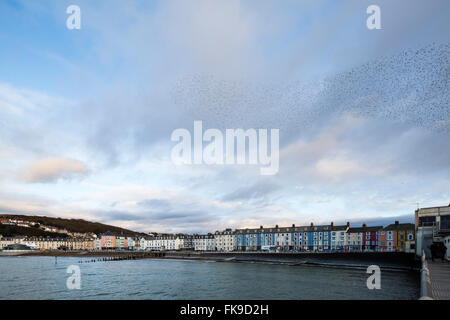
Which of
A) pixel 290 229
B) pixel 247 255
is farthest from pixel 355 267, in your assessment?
pixel 290 229

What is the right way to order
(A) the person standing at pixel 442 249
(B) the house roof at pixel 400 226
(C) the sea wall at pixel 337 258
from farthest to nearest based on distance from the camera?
(B) the house roof at pixel 400 226
(C) the sea wall at pixel 337 258
(A) the person standing at pixel 442 249

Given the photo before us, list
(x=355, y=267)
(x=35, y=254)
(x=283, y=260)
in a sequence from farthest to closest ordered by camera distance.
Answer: (x=35, y=254) → (x=283, y=260) → (x=355, y=267)

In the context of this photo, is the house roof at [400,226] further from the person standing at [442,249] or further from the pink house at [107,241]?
the pink house at [107,241]

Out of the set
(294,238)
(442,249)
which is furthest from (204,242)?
(442,249)

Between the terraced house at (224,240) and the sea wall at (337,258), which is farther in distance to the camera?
the terraced house at (224,240)

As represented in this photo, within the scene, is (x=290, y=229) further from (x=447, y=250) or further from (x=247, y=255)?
(x=447, y=250)

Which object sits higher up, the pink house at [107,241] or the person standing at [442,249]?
the person standing at [442,249]

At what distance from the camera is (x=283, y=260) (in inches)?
3361

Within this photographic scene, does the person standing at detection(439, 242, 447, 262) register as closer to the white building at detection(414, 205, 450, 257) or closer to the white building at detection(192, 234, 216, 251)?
the white building at detection(414, 205, 450, 257)

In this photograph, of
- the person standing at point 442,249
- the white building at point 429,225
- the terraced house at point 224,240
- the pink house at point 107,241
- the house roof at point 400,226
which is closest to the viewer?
the person standing at point 442,249

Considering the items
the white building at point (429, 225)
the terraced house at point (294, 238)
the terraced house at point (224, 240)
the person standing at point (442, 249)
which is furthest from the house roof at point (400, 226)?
the terraced house at point (224, 240)

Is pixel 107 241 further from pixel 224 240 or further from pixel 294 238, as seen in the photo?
pixel 294 238

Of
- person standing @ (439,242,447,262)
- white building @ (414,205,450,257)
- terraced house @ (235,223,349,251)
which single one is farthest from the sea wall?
terraced house @ (235,223,349,251)
